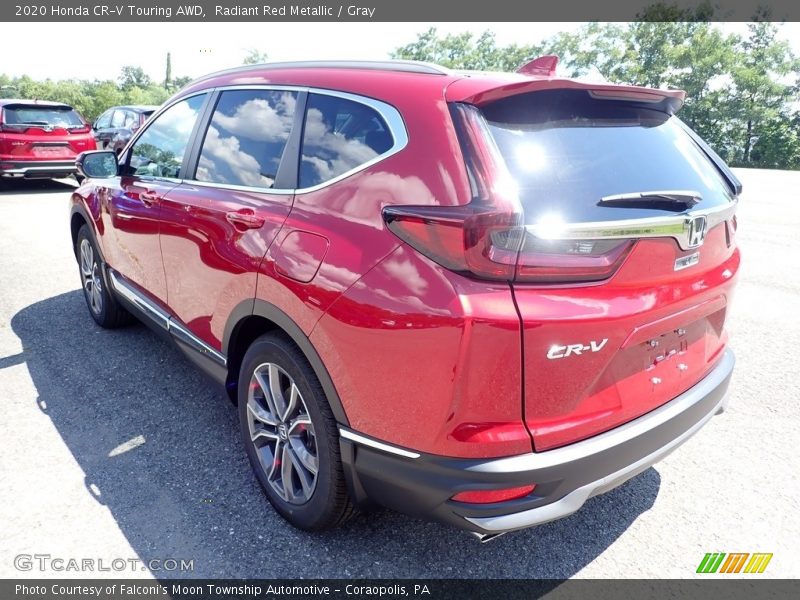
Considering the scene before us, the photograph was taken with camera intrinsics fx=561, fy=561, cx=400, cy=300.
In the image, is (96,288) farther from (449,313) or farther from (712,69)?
(712,69)

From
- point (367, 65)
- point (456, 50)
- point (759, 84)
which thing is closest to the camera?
point (367, 65)

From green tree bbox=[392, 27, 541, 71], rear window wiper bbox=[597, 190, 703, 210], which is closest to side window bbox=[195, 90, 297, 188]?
rear window wiper bbox=[597, 190, 703, 210]

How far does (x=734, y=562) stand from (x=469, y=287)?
172 centimetres

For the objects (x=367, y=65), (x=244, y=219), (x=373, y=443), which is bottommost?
(x=373, y=443)

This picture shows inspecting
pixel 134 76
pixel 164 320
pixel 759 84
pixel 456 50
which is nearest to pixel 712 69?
pixel 759 84

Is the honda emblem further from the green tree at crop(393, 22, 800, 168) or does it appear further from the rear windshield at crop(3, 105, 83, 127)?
the green tree at crop(393, 22, 800, 168)

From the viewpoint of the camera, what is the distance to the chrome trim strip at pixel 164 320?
293cm

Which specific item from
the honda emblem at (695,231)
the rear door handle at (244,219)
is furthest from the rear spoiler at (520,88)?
the rear door handle at (244,219)

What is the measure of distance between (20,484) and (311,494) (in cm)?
150

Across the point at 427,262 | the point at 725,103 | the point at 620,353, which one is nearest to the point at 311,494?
the point at 427,262

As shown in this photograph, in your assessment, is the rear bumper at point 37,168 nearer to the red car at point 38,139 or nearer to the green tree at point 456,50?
the red car at point 38,139

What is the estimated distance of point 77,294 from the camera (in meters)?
5.48

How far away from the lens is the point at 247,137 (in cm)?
270

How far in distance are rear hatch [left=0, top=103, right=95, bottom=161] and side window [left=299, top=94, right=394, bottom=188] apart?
450 inches
